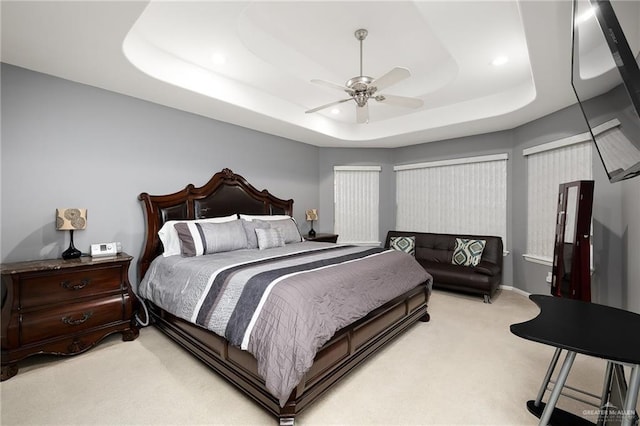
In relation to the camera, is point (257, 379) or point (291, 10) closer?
point (257, 379)

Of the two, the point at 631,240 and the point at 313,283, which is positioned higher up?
the point at 631,240

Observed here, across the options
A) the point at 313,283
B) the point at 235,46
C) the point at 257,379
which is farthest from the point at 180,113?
the point at 257,379

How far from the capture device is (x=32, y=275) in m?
2.33

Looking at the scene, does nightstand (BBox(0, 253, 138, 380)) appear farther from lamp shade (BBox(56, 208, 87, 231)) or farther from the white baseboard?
the white baseboard

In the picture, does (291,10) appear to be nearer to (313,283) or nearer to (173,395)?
(313,283)

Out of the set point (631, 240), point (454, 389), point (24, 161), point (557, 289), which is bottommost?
point (454, 389)

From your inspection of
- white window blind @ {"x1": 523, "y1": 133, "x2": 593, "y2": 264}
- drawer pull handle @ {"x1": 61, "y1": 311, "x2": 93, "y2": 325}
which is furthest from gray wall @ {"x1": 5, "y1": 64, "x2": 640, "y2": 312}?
drawer pull handle @ {"x1": 61, "y1": 311, "x2": 93, "y2": 325}

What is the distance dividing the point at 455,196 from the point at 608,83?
13.4 ft

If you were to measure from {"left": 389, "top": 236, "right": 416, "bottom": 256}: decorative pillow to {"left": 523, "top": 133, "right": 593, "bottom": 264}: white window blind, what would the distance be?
5.40 ft

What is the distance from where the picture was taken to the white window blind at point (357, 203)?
5.88 m

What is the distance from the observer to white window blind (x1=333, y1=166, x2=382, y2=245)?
19.3 ft

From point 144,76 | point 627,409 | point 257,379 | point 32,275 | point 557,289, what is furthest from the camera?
point 557,289

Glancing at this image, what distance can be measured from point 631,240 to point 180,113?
196 inches

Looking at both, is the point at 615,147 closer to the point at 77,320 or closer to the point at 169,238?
the point at 169,238
